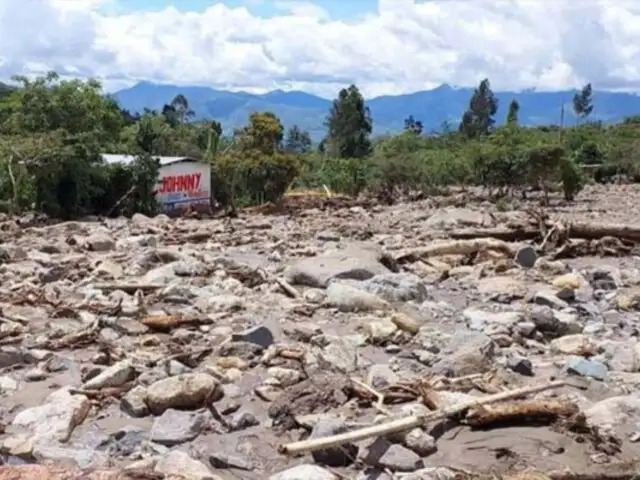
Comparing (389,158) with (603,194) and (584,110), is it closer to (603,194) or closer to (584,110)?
(603,194)

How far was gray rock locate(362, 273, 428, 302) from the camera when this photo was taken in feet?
26.8

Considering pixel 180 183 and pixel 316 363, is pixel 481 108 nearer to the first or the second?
pixel 180 183

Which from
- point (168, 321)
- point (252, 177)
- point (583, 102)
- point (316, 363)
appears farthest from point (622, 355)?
point (583, 102)

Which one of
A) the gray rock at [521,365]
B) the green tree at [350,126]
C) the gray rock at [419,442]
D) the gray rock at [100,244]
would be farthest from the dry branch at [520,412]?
the green tree at [350,126]

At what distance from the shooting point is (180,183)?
25.1 m

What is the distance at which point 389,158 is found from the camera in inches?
1185

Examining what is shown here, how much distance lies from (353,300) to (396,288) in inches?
28.4

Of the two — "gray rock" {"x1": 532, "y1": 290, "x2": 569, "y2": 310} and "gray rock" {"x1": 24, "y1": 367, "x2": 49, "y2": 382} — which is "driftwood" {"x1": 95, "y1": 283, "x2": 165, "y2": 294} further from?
"gray rock" {"x1": 532, "y1": 290, "x2": 569, "y2": 310}

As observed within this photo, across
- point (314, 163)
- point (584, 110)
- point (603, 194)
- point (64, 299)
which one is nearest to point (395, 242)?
point (64, 299)

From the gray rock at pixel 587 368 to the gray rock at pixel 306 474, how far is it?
8.07 feet

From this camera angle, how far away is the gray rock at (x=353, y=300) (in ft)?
25.2

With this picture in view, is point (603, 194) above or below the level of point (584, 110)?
below

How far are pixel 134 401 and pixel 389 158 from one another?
25.7 metres

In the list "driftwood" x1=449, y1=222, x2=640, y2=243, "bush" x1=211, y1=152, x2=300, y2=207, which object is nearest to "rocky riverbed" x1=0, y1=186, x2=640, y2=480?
"driftwood" x1=449, y1=222, x2=640, y2=243
